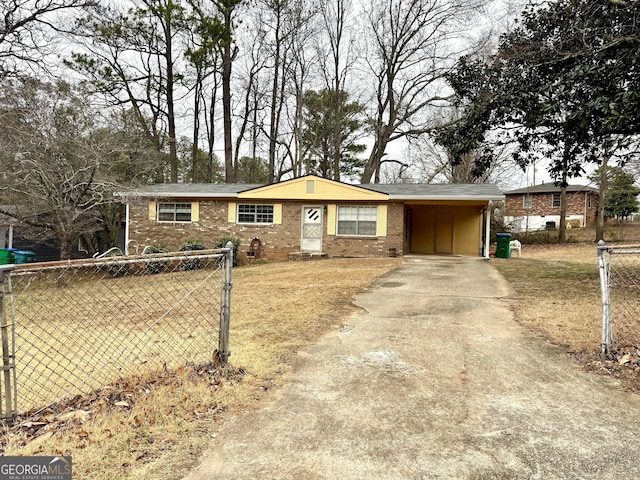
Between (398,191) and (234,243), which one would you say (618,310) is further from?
(234,243)

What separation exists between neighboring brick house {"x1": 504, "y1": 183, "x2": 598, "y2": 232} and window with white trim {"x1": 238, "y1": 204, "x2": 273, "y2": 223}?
21621 mm

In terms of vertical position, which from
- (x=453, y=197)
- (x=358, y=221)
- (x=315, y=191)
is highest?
(x=315, y=191)

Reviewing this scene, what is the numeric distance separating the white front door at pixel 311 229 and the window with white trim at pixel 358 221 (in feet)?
2.75

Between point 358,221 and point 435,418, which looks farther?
point 358,221

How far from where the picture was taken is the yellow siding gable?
1609 cm

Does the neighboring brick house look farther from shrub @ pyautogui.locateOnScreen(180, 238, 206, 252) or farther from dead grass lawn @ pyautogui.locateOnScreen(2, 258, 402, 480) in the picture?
dead grass lawn @ pyautogui.locateOnScreen(2, 258, 402, 480)

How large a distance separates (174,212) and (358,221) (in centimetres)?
757

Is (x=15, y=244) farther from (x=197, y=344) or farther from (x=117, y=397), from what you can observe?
(x=117, y=397)

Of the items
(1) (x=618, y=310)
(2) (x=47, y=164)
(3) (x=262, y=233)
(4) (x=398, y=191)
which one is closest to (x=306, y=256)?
(3) (x=262, y=233)

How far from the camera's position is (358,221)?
16344 mm

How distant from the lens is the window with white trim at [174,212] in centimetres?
1753

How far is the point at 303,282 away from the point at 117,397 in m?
6.94

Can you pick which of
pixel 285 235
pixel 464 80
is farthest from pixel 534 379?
pixel 285 235

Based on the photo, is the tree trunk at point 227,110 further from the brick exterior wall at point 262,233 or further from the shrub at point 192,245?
the shrub at point 192,245
